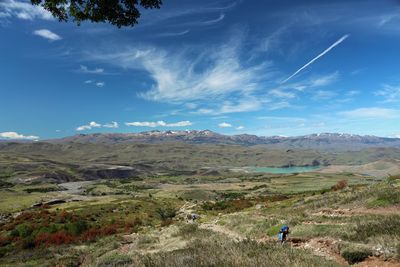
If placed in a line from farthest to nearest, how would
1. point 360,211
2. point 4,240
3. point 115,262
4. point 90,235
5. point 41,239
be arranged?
point 4,240, point 90,235, point 41,239, point 360,211, point 115,262

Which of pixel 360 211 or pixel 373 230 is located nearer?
pixel 373 230

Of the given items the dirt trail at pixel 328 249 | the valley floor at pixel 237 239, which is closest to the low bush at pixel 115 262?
the valley floor at pixel 237 239

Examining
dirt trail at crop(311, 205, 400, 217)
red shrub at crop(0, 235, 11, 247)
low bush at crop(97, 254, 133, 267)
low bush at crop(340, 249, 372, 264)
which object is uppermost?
low bush at crop(340, 249, 372, 264)

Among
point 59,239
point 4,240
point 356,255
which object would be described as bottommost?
point 4,240

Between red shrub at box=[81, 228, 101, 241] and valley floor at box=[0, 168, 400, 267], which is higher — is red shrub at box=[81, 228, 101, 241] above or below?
below

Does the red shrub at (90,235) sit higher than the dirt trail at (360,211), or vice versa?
the dirt trail at (360,211)

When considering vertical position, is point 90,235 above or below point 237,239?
below

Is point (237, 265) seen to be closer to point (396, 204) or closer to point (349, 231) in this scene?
point (349, 231)

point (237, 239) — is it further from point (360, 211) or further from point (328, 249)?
point (360, 211)

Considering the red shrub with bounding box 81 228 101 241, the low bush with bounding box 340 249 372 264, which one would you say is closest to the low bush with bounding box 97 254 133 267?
the low bush with bounding box 340 249 372 264

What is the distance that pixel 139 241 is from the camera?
98.6 ft

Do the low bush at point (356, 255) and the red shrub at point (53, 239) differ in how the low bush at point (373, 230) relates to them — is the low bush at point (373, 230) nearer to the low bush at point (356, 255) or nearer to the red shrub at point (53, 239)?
the low bush at point (356, 255)

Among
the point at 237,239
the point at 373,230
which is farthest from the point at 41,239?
the point at 373,230

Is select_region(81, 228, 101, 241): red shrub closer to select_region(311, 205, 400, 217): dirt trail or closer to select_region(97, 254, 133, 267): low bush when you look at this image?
select_region(97, 254, 133, 267): low bush
